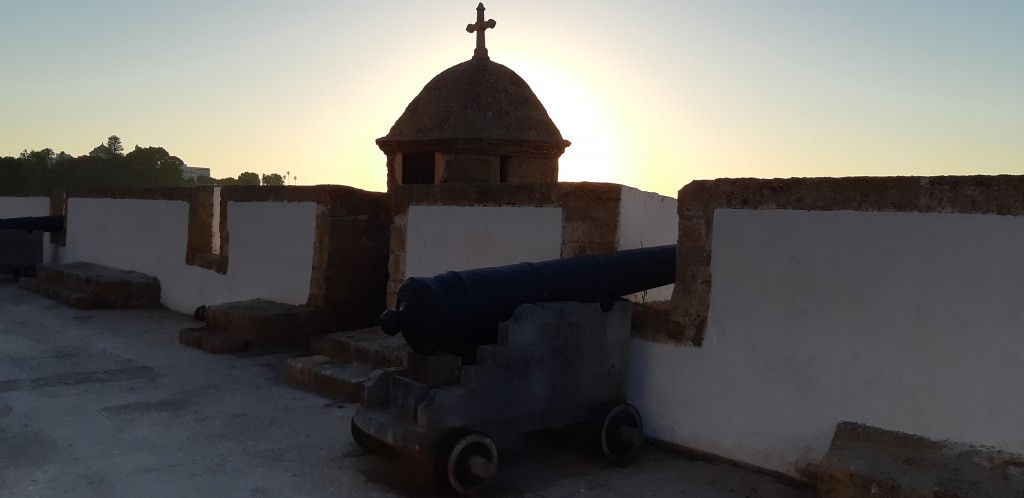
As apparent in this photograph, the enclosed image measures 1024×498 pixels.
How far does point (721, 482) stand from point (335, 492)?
2010mm

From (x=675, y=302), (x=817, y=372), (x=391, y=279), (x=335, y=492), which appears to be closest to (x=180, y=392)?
(x=391, y=279)

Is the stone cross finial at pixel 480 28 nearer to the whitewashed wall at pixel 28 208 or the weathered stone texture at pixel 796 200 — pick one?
the weathered stone texture at pixel 796 200

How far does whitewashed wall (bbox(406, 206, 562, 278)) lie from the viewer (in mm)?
5949

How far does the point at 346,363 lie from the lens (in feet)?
21.1

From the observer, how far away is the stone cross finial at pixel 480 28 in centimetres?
1009

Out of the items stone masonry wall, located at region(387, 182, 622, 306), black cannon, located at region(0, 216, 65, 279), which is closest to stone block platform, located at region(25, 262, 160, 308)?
black cannon, located at region(0, 216, 65, 279)

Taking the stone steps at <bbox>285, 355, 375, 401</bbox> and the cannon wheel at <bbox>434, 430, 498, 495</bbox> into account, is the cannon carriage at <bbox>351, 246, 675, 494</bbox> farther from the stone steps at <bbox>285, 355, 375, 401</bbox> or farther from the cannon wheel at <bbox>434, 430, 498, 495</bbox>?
the stone steps at <bbox>285, 355, 375, 401</bbox>

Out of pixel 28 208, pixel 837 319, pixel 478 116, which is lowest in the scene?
pixel 837 319

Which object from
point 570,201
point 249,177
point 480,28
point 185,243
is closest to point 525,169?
point 480,28

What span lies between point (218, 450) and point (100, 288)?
7.14m

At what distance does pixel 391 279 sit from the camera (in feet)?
23.8

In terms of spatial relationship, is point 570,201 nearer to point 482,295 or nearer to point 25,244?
point 482,295

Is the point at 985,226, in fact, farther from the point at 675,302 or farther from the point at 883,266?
the point at 675,302

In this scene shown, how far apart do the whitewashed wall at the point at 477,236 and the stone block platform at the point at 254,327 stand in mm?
1449
